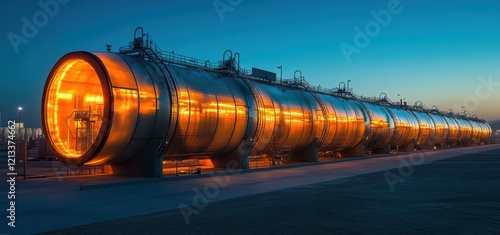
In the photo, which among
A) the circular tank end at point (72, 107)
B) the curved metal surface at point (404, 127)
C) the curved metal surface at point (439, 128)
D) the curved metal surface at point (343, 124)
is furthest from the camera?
the curved metal surface at point (439, 128)

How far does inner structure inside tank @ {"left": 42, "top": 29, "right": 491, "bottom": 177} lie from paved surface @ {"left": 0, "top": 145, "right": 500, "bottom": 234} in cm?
213

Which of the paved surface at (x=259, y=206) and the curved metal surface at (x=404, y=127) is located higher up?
the curved metal surface at (x=404, y=127)

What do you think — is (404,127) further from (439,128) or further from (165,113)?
(165,113)

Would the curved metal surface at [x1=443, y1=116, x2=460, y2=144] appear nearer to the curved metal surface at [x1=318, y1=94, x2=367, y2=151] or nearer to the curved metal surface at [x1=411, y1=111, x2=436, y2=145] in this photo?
the curved metal surface at [x1=411, y1=111, x2=436, y2=145]

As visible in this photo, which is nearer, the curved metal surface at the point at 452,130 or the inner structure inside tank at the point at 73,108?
the inner structure inside tank at the point at 73,108

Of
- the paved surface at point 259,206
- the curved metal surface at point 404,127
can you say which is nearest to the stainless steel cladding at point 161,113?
the paved surface at point 259,206

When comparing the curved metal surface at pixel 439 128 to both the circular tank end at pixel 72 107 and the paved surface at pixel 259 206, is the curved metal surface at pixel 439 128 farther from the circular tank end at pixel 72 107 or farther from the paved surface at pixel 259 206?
the circular tank end at pixel 72 107

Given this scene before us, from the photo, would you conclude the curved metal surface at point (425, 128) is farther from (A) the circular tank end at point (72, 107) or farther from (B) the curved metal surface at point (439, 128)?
(A) the circular tank end at point (72, 107)

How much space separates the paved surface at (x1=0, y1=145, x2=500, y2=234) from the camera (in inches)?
445

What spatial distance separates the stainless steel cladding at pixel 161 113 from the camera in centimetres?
2075

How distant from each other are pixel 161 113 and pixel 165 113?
0.24 meters

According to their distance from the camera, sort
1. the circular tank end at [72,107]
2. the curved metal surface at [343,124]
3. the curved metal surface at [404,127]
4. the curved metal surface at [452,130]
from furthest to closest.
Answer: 1. the curved metal surface at [452,130]
2. the curved metal surface at [404,127]
3. the curved metal surface at [343,124]
4. the circular tank end at [72,107]

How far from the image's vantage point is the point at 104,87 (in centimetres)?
2020

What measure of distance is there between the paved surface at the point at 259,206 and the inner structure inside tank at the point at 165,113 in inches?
83.9
